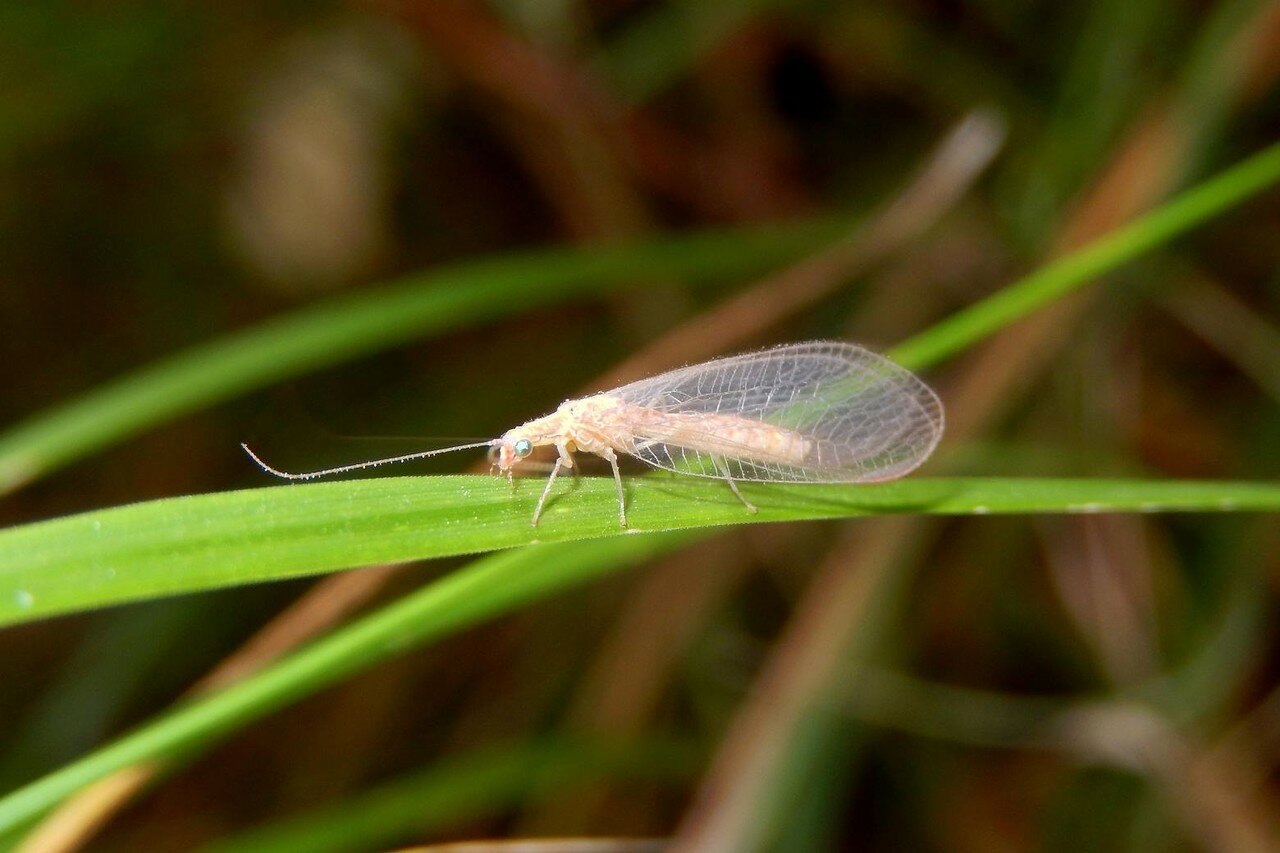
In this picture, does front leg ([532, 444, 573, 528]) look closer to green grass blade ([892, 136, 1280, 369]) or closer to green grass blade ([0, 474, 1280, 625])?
green grass blade ([0, 474, 1280, 625])

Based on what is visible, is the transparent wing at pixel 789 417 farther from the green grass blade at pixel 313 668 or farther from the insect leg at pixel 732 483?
the green grass blade at pixel 313 668

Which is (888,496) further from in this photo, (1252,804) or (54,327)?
(54,327)

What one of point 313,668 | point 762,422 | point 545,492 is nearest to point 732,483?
point 762,422

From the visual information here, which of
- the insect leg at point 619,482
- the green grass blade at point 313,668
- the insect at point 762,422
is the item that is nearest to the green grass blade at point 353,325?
the insect at point 762,422

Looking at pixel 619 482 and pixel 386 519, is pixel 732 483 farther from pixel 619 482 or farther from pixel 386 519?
pixel 386 519

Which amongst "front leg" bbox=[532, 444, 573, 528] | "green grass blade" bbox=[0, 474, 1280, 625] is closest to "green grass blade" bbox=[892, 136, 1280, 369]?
"green grass blade" bbox=[0, 474, 1280, 625]

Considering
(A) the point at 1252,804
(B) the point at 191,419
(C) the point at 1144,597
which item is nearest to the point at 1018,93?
(C) the point at 1144,597
